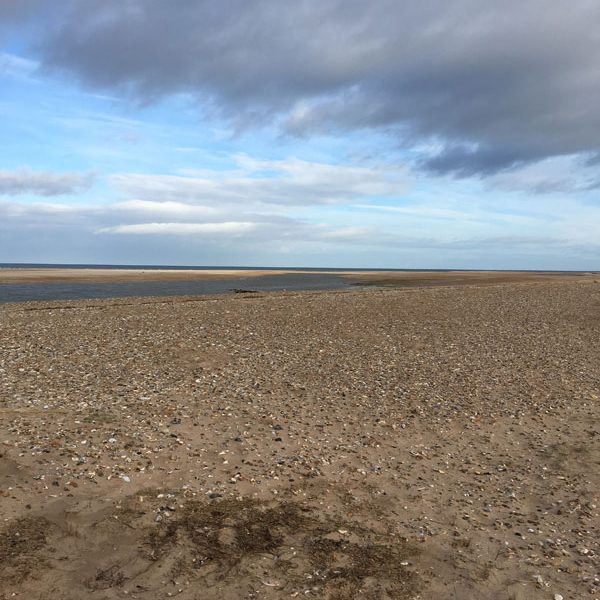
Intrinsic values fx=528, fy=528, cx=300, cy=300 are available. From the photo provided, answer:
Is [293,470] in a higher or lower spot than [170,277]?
lower

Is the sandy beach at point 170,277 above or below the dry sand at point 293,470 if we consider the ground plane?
above

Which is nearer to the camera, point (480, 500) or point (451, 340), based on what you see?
point (480, 500)

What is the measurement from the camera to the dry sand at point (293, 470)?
674cm

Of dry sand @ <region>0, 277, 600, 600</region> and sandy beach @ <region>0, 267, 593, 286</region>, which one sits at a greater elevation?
sandy beach @ <region>0, 267, 593, 286</region>

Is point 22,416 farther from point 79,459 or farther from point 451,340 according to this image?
point 451,340

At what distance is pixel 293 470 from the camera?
32.3 ft

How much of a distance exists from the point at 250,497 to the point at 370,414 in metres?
5.05

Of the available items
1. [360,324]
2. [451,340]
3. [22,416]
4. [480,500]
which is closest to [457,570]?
[480,500]

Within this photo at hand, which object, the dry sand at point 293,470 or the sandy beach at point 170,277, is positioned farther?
the sandy beach at point 170,277

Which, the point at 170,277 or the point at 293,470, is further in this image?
the point at 170,277

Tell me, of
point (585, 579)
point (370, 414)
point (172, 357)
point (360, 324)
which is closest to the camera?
point (585, 579)

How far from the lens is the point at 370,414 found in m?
13.1

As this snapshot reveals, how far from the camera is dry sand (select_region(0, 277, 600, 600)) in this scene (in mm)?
6738

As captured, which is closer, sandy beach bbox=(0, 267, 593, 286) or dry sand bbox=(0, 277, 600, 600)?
dry sand bbox=(0, 277, 600, 600)
